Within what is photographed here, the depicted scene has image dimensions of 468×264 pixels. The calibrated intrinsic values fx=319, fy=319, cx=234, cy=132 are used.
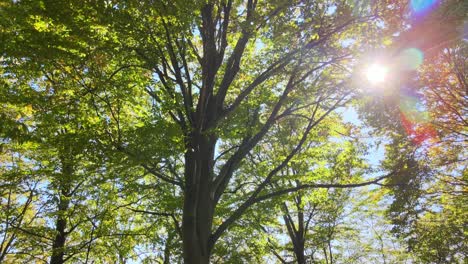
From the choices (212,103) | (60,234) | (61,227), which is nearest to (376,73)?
(212,103)

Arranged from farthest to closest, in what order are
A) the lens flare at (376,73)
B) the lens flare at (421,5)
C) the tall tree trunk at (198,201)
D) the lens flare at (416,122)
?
the lens flare at (416,122), the lens flare at (376,73), the tall tree trunk at (198,201), the lens flare at (421,5)

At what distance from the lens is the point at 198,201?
684cm

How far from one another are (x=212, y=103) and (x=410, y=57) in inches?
181

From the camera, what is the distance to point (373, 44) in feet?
21.9

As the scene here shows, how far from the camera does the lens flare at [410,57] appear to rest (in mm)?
6562

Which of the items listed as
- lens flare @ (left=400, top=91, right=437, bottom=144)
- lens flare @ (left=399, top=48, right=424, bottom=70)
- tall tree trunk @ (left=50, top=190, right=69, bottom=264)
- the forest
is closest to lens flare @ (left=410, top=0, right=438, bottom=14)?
the forest

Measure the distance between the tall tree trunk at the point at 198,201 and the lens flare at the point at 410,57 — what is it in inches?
177

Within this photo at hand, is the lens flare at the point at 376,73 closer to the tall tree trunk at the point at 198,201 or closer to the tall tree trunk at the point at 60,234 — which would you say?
the tall tree trunk at the point at 198,201

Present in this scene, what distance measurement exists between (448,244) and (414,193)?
6.63 m

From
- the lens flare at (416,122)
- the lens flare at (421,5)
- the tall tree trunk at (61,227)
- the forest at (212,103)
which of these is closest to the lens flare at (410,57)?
the forest at (212,103)

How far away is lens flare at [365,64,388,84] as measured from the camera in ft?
22.1

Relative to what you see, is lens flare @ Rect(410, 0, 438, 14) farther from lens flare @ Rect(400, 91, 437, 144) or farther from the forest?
lens flare @ Rect(400, 91, 437, 144)

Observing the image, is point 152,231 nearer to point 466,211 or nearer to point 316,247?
point 316,247

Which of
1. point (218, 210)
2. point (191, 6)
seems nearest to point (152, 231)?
point (218, 210)
